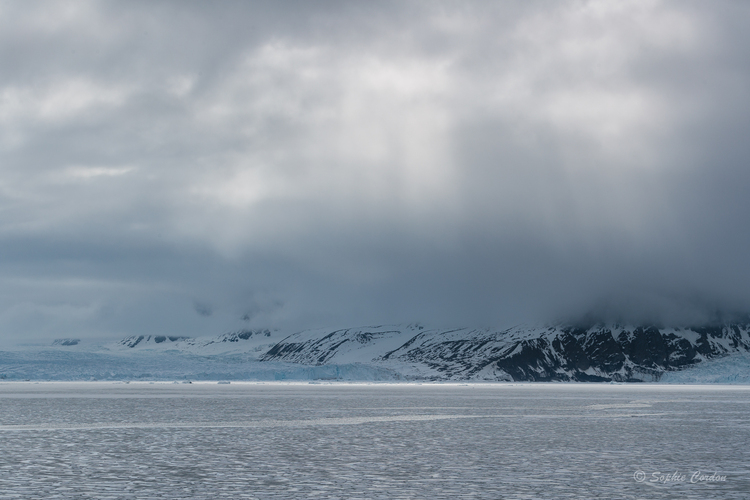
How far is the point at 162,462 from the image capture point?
3133 centimetres

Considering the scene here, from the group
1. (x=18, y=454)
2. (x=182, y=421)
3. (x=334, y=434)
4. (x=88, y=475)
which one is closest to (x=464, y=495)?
(x=88, y=475)

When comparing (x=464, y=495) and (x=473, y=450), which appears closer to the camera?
(x=464, y=495)

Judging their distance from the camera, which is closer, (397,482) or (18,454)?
(397,482)

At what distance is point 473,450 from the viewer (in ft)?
120

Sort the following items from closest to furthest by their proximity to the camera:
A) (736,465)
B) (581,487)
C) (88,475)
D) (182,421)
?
(581,487) < (88,475) < (736,465) < (182,421)

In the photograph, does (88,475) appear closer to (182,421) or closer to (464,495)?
(464,495)

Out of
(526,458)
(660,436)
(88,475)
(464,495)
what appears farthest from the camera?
(660,436)

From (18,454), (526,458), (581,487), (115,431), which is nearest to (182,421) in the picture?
(115,431)

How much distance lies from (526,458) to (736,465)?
26.2 feet

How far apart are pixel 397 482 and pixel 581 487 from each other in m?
5.77

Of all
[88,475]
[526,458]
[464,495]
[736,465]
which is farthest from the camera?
[526,458]

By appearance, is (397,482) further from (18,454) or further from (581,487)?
(18,454)

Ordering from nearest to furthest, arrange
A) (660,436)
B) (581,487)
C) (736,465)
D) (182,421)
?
(581,487) → (736,465) → (660,436) → (182,421)

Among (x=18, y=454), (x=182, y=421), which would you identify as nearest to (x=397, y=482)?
(x=18, y=454)
